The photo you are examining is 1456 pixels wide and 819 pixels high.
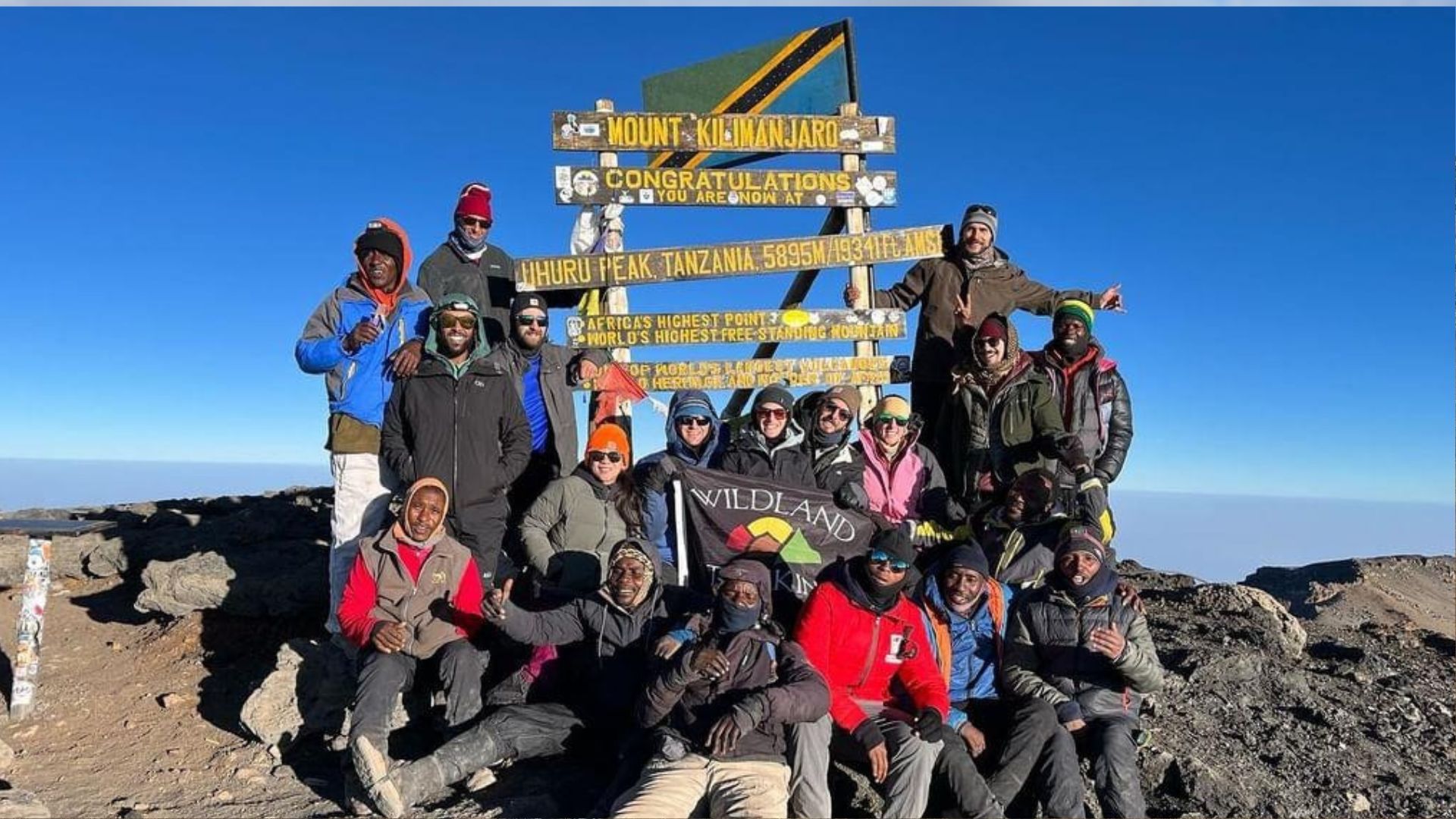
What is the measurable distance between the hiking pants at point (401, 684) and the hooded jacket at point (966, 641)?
10.2 ft

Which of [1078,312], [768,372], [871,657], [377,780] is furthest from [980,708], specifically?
[768,372]

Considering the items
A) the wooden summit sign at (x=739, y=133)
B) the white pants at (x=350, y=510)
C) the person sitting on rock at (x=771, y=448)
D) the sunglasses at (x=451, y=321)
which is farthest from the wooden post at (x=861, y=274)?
the white pants at (x=350, y=510)

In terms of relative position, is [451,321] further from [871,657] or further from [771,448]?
[871,657]

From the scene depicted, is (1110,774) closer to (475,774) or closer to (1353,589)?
(475,774)

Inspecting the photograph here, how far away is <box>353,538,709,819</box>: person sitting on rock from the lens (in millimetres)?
6039

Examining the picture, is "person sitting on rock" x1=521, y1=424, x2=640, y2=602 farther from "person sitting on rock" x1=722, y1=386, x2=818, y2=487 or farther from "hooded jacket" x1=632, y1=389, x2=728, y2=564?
"person sitting on rock" x1=722, y1=386, x2=818, y2=487

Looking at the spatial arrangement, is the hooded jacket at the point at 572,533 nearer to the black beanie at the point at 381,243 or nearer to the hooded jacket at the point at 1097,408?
the black beanie at the point at 381,243

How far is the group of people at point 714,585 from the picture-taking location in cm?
552

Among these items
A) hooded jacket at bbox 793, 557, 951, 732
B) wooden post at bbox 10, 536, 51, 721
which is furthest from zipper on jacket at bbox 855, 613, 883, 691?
wooden post at bbox 10, 536, 51, 721

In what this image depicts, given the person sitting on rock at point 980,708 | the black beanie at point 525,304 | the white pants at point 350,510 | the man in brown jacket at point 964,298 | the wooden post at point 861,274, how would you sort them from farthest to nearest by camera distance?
the wooden post at point 861,274 → the man in brown jacket at point 964,298 → the black beanie at point 525,304 → the white pants at point 350,510 → the person sitting on rock at point 980,708

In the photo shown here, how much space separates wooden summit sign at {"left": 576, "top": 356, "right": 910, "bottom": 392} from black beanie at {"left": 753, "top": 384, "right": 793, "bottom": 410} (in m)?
1.79

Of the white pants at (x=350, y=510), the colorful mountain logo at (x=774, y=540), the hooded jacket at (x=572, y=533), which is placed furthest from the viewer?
the colorful mountain logo at (x=774, y=540)

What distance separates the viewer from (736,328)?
32.3 ft

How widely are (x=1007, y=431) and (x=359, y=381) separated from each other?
5.26 metres
